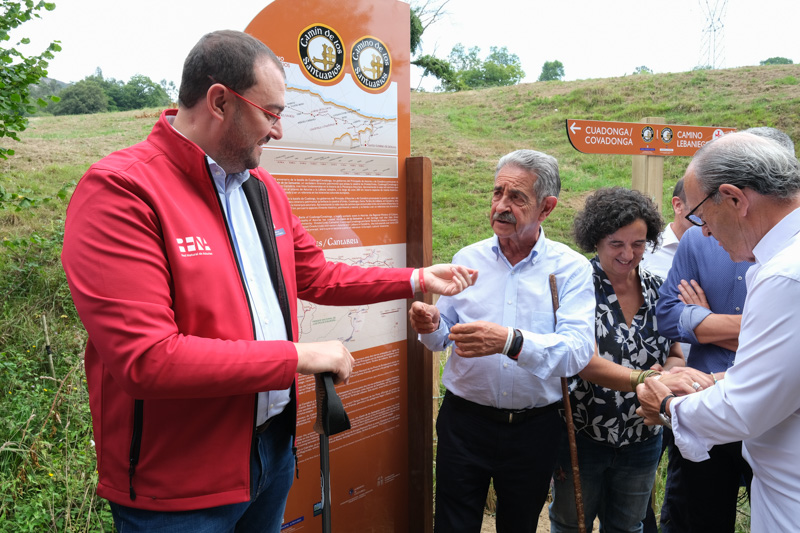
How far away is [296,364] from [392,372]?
60.5 inches

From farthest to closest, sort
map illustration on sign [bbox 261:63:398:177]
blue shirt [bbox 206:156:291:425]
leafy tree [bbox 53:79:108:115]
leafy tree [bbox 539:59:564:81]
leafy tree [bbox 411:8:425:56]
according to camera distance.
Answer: leafy tree [bbox 539:59:564:81]
leafy tree [bbox 411:8:425:56]
leafy tree [bbox 53:79:108:115]
map illustration on sign [bbox 261:63:398:177]
blue shirt [bbox 206:156:291:425]

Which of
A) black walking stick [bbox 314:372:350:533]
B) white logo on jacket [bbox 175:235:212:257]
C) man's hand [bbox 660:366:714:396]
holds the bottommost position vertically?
man's hand [bbox 660:366:714:396]

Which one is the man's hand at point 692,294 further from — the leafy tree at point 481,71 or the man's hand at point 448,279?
the leafy tree at point 481,71

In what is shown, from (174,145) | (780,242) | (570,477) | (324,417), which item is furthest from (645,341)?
(174,145)

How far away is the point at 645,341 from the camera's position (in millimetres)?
2648

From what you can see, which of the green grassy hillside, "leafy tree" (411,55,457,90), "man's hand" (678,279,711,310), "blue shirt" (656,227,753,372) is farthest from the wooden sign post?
"leafy tree" (411,55,457,90)

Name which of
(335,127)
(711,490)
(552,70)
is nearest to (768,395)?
(711,490)

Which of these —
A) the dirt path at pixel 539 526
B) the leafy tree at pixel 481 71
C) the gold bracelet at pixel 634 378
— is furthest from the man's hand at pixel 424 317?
the leafy tree at pixel 481 71

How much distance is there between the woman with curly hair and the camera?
2.59 meters

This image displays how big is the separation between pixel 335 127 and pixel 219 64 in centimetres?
103

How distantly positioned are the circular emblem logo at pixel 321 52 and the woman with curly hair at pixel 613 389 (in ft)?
5.06

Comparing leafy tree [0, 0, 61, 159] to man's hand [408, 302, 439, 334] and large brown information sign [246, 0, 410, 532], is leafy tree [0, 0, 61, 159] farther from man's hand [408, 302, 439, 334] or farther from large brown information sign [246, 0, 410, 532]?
man's hand [408, 302, 439, 334]

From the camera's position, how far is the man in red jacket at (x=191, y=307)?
1343 millimetres

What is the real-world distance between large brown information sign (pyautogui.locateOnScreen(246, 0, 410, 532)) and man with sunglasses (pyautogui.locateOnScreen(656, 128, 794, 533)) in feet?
4.72
